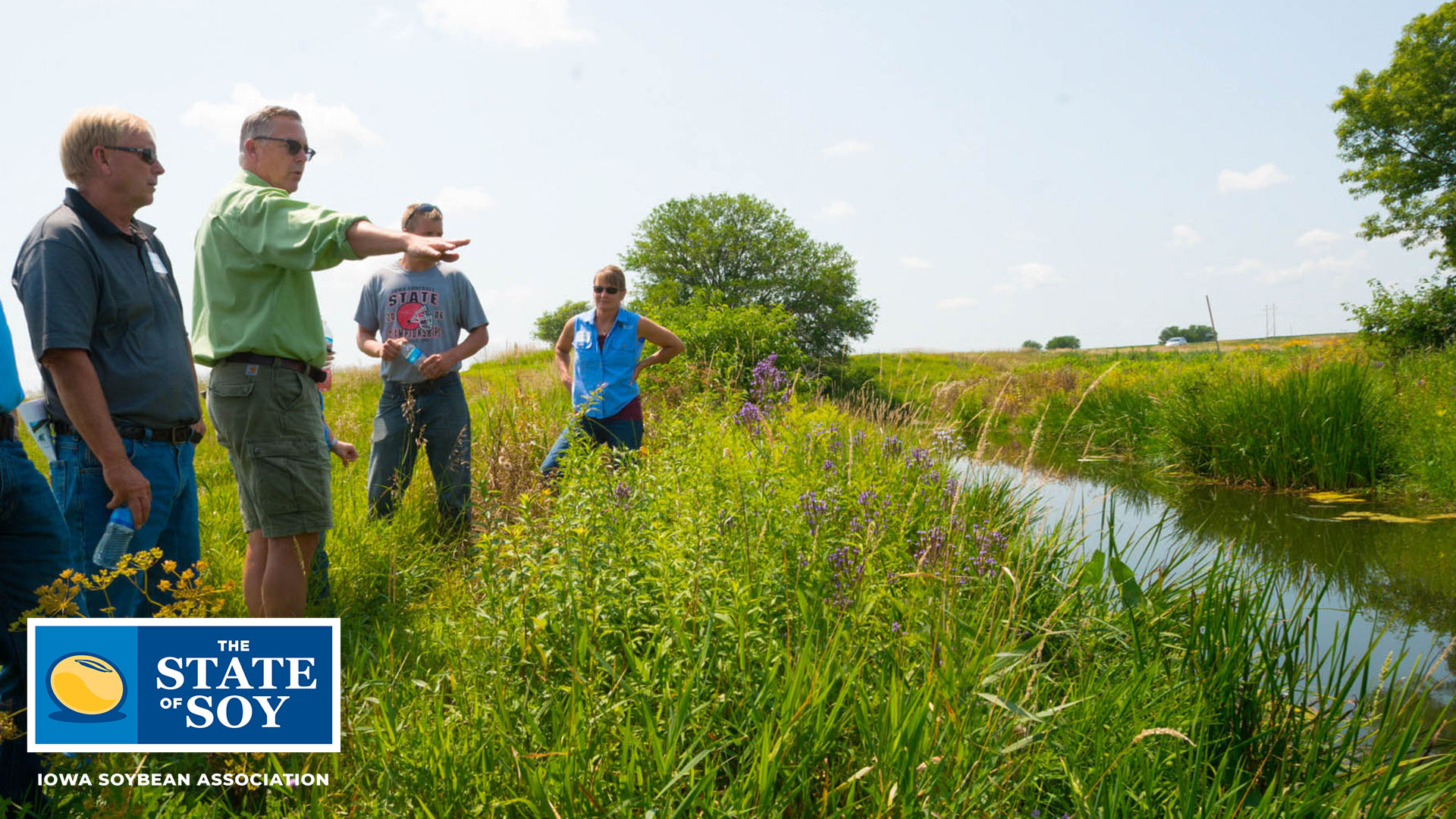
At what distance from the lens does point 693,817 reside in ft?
5.68

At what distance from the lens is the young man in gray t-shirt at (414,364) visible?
169 inches

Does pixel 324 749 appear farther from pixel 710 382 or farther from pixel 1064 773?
pixel 710 382

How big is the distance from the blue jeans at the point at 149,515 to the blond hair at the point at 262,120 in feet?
3.41

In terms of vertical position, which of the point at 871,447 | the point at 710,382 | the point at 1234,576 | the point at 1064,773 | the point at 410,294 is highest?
the point at 410,294

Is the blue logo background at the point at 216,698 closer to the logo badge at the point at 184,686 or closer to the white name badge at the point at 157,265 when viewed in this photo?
the logo badge at the point at 184,686

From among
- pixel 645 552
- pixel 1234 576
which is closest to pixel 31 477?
pixel 645 552

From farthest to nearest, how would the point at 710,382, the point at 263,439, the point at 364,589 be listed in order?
the point at 710,382
the point at 364,589
the point at 263,439

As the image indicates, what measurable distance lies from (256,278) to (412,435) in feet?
6.65

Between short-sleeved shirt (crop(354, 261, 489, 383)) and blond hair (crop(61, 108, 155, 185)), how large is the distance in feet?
6.71

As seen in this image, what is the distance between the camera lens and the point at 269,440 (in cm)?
250

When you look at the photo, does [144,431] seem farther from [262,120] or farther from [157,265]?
[262,120]

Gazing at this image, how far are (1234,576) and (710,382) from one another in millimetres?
4967

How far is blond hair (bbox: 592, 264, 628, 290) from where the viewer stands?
4953 millimetres

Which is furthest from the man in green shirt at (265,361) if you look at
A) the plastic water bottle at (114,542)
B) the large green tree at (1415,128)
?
the large green tree at (1415,128)
